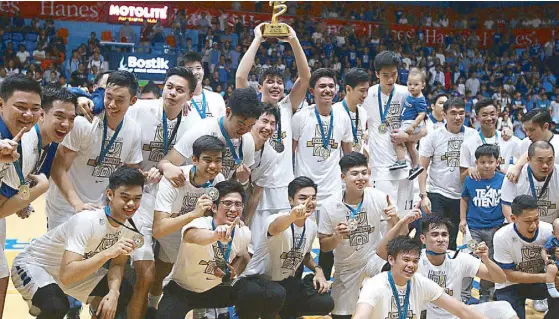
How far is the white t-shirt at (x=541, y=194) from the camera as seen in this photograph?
6293mm

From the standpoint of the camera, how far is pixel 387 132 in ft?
24.3

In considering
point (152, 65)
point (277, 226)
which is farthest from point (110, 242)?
point (152, 65)

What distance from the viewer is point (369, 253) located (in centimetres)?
605

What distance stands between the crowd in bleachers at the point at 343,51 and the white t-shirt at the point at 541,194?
11.2 meters

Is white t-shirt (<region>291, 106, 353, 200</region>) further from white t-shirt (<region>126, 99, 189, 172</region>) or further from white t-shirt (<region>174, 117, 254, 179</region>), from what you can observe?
white t-shirt (<region>126, 99, 189, 172</region>)

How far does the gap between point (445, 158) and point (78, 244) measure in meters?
4.44

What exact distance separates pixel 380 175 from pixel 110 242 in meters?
3.50

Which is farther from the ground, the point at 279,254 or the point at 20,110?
the point at 20,110

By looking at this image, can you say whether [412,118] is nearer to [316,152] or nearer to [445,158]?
[445,158]

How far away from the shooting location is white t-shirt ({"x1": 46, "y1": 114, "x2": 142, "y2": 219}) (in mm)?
5254

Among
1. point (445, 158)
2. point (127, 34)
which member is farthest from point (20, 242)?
point (127, 34)

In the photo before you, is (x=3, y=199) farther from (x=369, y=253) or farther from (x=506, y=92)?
(x=506, y=92)

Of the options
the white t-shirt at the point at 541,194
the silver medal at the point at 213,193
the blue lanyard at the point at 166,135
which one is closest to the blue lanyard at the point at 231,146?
the blue lanyard at the point at 166,135

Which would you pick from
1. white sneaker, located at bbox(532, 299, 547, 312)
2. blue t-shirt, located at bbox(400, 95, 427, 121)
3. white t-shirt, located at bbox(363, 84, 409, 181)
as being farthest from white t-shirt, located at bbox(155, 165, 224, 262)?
white sneaker, located at bbox(532, 299, 547, 312)
